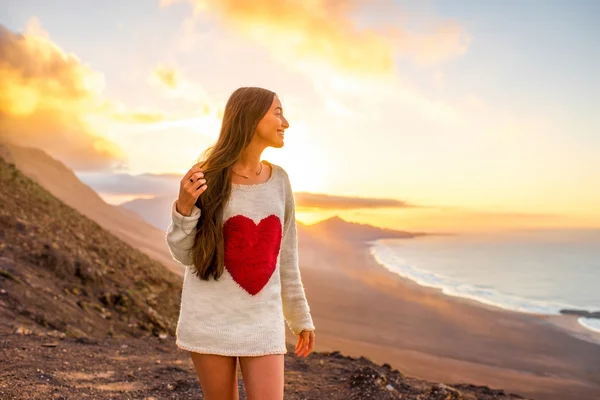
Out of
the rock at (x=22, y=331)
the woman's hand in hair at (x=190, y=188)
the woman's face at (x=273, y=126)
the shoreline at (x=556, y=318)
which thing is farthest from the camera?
the shoreline at (x=556, y=318)

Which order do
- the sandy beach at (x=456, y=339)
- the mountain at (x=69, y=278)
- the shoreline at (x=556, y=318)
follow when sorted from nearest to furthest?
the mountain at (x=69, y=278) < the sandy beach at (x=456, y=339) < the shoreline at (x=556, y=318)

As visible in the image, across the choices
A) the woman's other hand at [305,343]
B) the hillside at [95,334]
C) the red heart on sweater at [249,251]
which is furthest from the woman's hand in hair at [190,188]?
the hillside at [95,334]

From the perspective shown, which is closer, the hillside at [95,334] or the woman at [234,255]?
the woman at [234,255]

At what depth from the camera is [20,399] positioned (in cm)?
471

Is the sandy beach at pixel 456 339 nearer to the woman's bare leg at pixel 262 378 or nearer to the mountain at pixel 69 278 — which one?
the mountain at pixel 69 278

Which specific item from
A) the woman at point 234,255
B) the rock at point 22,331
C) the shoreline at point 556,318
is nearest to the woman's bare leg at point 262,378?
the woman at point 234,255

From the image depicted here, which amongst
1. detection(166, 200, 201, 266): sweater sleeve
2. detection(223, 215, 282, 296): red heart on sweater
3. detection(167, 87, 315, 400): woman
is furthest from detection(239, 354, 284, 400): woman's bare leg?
detection(166, 200, 201, 266): sweater sleeve

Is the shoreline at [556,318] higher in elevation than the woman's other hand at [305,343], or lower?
lower

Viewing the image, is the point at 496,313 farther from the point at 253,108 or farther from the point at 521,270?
the point at 253,108

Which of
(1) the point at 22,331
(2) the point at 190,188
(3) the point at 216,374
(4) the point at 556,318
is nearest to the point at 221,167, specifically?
(2) the point at 190,188

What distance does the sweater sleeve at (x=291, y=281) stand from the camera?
2781 mm

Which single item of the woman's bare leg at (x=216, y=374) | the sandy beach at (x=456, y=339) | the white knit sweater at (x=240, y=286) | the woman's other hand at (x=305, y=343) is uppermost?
the white knit sweater at (x=240, y=286)

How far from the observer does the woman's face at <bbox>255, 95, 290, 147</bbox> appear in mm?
2660

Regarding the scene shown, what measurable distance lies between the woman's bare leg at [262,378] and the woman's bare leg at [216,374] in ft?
0.26
